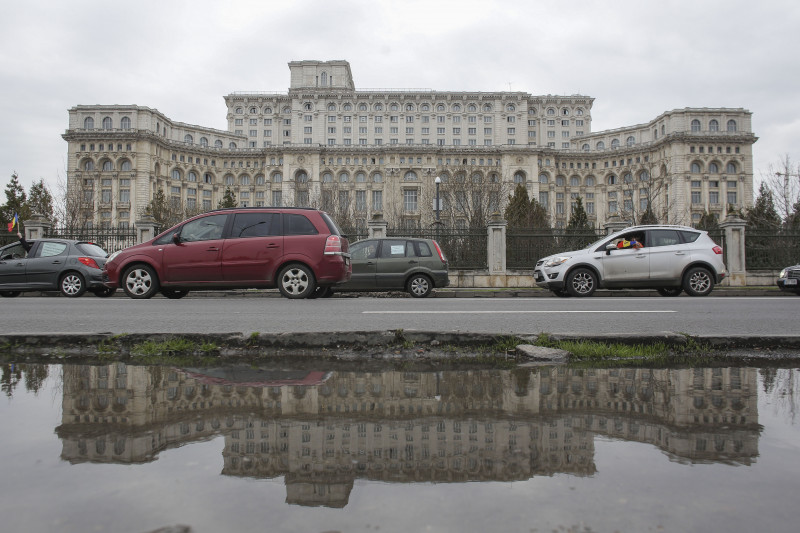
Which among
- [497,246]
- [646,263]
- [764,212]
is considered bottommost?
[646,263]

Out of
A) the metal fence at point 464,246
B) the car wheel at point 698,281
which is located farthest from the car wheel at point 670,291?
the metal fence at point 464,246

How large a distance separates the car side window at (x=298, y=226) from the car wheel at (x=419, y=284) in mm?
4295

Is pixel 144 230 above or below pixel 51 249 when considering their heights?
above

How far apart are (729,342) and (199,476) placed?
4.79 meters

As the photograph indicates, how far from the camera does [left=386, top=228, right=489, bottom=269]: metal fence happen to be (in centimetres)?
1934

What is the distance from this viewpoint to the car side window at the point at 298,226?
31.1ft

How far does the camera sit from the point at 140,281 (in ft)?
31.6

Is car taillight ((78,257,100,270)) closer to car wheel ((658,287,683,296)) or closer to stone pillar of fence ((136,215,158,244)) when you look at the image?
stone pillar of fence ((136,215,158,244))

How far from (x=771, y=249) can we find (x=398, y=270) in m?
15.2

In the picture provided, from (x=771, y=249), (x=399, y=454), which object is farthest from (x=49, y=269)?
(x=771, y=249)

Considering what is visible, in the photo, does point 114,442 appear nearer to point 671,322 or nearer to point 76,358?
point 76,358

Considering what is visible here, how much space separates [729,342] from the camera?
472 cm

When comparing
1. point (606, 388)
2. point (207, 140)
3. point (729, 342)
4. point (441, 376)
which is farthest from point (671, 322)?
point (207, 140)

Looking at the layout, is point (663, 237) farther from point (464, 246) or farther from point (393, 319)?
point (393, 319)
